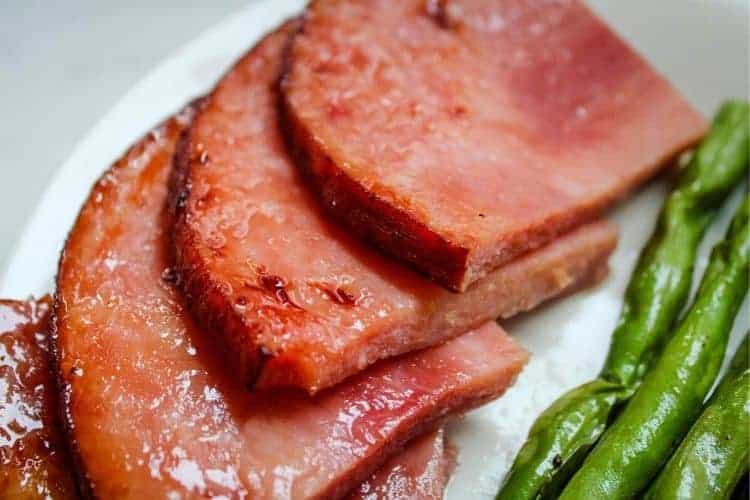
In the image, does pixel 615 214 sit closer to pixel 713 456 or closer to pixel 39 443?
pixel 713 456

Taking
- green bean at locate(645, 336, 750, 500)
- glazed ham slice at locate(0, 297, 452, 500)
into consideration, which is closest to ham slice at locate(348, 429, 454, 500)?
glazed ham slice at locate(0, 297, 452, 500)

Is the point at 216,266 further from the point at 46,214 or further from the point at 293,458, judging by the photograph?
the point at 46,214

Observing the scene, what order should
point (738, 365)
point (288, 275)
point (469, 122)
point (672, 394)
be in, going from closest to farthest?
point (288, 275), point (672, 394), point (738, 365), point (469, 122)

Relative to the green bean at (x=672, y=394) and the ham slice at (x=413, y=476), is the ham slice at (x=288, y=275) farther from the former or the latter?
the green bean at (x=672, y=394)

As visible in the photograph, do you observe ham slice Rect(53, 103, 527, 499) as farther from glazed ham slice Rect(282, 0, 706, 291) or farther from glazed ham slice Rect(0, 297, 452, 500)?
glazed ham slice Rect(282, 0, 706, 291)

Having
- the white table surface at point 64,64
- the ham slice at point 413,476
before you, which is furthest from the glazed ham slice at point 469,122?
the white table surface at point 64,64

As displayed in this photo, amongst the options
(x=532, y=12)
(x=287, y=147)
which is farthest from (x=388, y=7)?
(x=287, y=147)

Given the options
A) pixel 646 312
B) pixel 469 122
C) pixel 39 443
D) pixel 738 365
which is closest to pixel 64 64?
pixel 469 122
